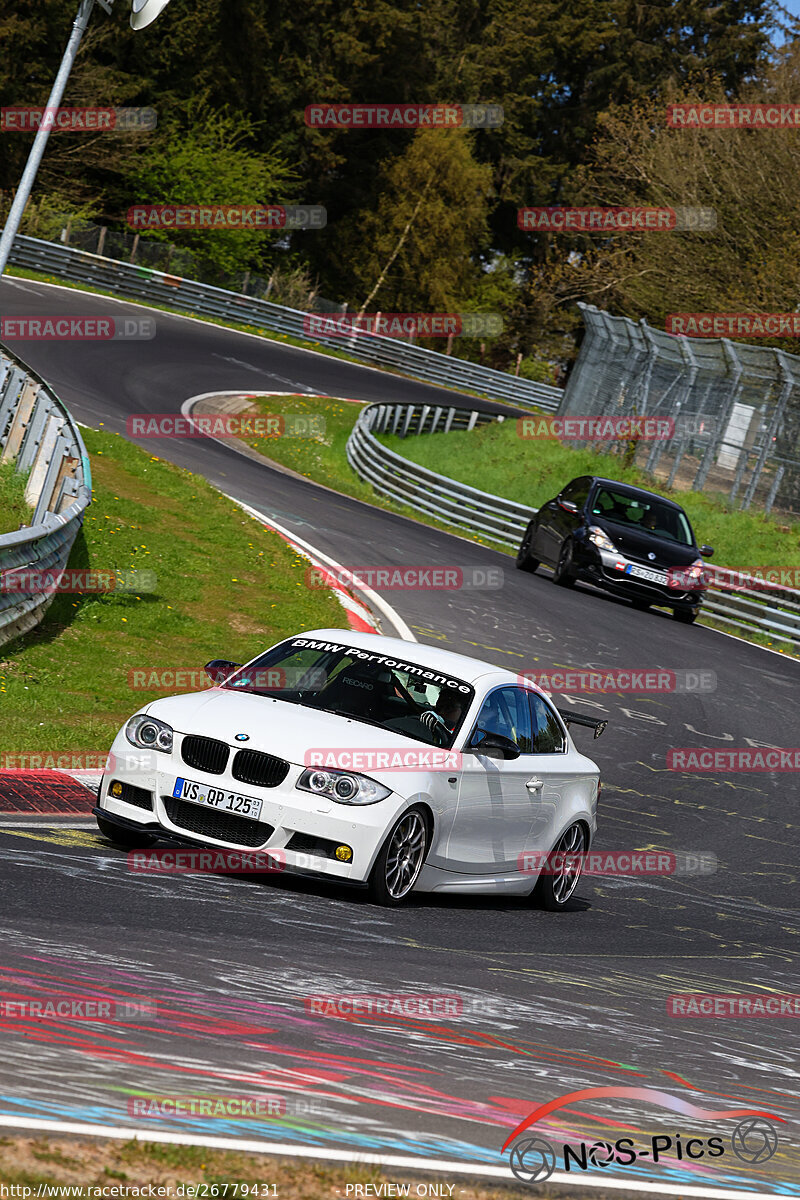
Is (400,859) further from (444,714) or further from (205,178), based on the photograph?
(205,178)

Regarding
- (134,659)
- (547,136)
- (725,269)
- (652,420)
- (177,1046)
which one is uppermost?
(547,136)

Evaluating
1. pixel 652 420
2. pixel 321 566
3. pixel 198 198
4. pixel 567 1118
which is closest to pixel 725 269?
pixel 652 420

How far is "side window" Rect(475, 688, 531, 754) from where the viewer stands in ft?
30.9

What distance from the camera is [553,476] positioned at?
36.8m

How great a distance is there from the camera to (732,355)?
3180 cm

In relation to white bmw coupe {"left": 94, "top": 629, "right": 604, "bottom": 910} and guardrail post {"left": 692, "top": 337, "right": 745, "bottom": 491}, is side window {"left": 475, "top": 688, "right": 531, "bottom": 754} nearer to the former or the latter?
white bmw coupe {"left": 94, "top": 629, "right": 604, "bottom": 910}

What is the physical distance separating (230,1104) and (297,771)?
3.61m

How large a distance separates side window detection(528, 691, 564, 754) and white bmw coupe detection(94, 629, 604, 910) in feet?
0.04

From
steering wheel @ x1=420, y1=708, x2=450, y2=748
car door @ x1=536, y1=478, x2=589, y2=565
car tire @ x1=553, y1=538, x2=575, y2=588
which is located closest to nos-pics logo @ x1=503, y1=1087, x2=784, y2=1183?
steering wheel @ x1=420, y1=708, x2=450, y2=748

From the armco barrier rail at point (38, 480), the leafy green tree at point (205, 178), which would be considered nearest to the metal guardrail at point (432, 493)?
the armco barrier rail at point (38, 480)

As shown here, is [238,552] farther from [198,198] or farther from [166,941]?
[198,198]

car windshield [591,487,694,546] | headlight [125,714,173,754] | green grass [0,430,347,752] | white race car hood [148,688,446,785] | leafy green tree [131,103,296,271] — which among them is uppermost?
leafy green tree [131,103,296,271]

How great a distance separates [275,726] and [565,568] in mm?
16593

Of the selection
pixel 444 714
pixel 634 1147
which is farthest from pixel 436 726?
pixel 634 1147
